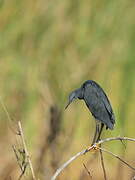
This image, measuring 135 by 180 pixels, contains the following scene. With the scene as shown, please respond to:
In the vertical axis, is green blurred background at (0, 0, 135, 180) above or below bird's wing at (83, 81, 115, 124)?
above

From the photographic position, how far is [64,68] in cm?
378

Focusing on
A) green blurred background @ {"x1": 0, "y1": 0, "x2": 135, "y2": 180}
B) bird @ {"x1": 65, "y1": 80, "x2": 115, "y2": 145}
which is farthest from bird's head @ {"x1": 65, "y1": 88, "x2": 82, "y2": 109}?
green blurred background @ {"x1": 0, "y1": 0, "x2": 135, "y2": 180}

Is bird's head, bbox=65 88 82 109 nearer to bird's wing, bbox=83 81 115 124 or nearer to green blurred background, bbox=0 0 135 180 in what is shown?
bird's wing, bbox=83 81 115 124

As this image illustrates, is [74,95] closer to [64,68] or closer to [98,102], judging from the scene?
[98,102]

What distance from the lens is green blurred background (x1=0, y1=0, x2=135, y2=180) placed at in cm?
347

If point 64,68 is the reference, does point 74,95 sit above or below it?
below

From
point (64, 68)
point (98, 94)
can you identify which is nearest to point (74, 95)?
point (98, 94)

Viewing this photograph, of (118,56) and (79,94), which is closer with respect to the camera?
(79,94)

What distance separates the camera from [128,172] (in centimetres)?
346

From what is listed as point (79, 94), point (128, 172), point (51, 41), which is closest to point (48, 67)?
point (51, 41)

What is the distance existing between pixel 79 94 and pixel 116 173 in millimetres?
1260

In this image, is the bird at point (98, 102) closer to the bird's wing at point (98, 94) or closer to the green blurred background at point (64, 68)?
the bird's wing at point (98, 94)

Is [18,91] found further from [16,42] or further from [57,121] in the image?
[57,121]

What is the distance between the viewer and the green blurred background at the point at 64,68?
3.47 metres
